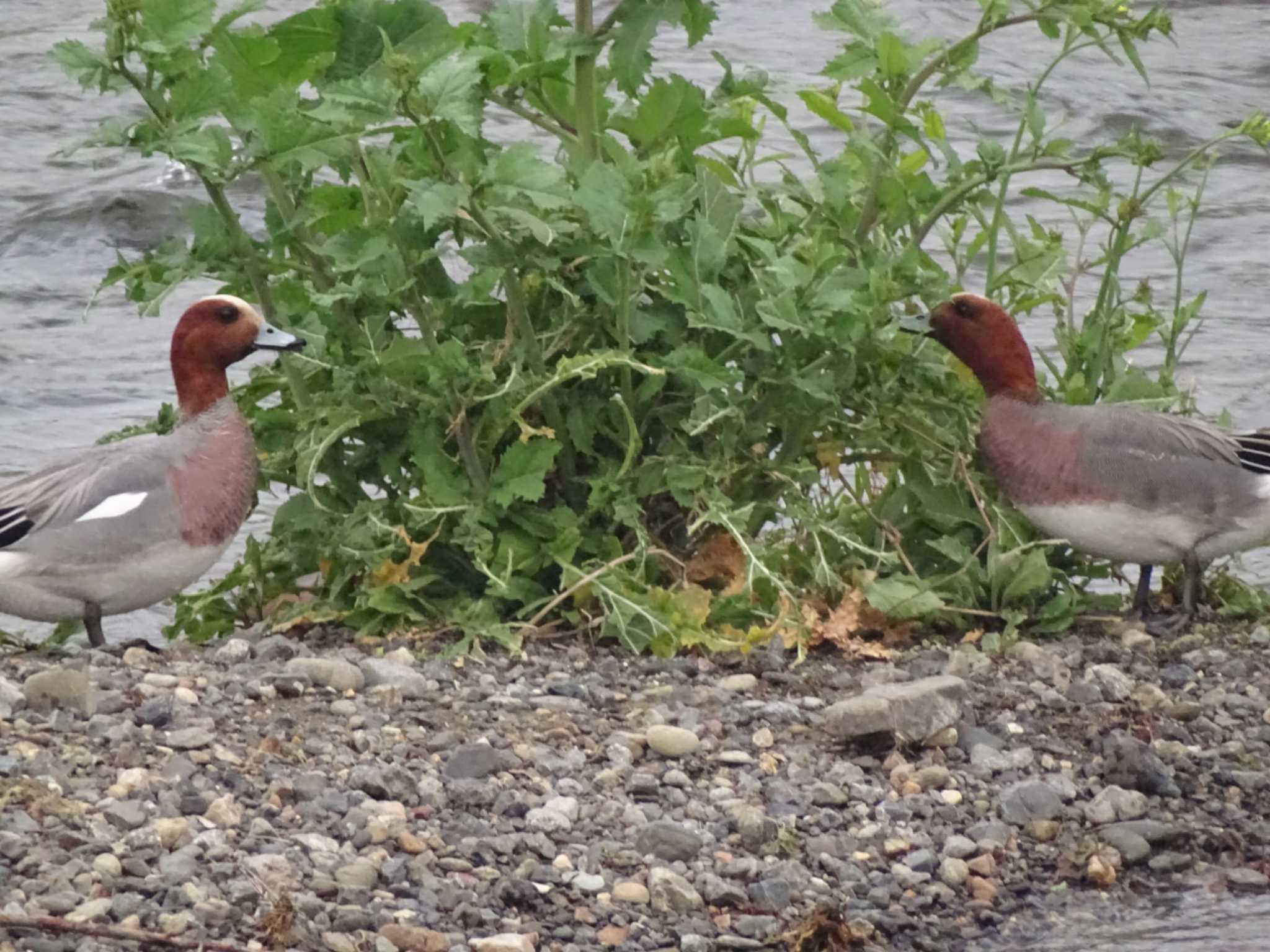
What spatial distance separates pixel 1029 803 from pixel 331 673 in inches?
64.2

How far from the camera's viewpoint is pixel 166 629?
247 inches

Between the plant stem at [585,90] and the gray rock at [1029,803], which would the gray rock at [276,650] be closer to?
the plant stem at [585,90]

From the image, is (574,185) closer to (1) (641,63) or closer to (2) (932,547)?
(1) (641,63)

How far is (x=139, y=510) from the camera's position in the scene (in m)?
5.66

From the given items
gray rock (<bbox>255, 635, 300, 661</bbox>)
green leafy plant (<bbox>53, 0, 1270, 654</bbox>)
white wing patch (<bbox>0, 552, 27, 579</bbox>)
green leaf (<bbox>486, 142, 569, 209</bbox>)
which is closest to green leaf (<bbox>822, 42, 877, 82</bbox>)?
green leafy plant (<bbox>53, 0, 1270, 654</bbox>)

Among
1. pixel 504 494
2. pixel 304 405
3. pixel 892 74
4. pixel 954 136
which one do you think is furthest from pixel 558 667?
pixel 954 136

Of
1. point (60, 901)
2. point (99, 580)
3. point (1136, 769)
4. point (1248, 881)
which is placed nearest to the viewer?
point (60, 901)

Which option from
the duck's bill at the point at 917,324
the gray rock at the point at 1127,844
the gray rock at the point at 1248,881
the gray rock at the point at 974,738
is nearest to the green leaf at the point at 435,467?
the duck's bill at the point at 917,324

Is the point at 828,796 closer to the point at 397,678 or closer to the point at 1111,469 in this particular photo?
the point at 397,678

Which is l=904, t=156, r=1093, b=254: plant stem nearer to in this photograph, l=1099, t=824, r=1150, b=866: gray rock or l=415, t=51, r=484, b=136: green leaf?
l=415, t=51, r=484, b=136: green leaf

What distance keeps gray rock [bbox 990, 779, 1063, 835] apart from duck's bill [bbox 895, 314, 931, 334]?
1.69 m

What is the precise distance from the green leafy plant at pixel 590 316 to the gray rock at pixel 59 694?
0.99 metres

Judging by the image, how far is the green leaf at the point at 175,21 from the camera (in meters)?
5.05

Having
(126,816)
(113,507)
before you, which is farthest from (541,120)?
(126,816)
